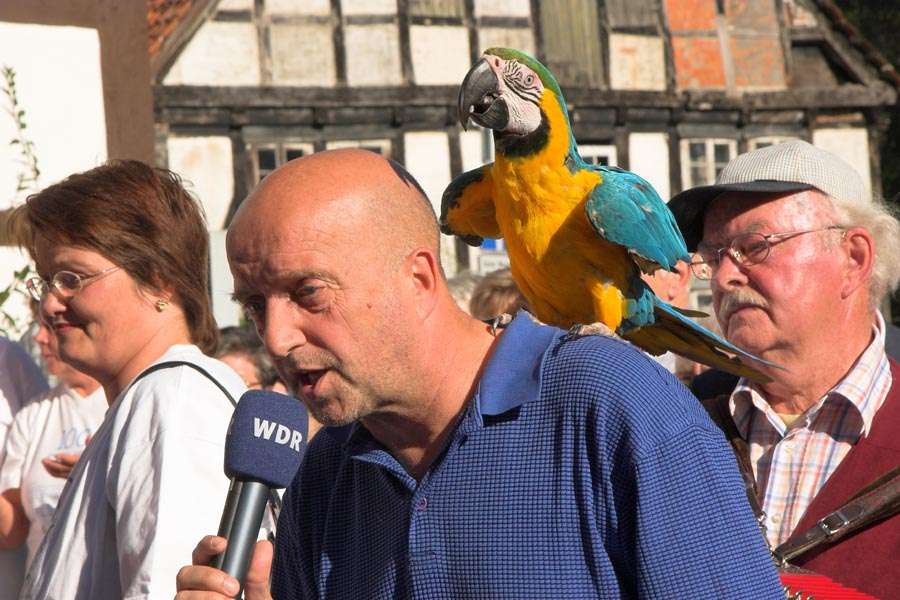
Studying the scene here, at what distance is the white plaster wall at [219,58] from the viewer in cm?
1659

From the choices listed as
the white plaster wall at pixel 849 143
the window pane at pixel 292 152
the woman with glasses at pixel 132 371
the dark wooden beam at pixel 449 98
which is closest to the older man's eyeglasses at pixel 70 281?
the woman with glasses at pixel 132 371

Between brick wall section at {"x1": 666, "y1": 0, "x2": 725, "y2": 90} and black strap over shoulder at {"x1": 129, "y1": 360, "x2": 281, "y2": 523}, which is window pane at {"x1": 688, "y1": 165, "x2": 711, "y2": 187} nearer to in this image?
brick wall section at {"x1": 666, "y1": 0, "x2": 725, "y2": 90}

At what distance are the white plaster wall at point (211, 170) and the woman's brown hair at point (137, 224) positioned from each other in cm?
1361

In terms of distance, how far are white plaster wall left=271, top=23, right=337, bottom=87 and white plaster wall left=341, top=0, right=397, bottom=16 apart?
36 centimetres

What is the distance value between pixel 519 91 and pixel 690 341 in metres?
0.70

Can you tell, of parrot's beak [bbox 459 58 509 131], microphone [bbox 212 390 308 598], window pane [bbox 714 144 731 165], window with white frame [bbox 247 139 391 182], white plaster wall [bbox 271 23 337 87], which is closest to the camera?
microphone [bbox 212 390 308 598]

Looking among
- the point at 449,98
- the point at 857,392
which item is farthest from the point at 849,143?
the point at 857,392

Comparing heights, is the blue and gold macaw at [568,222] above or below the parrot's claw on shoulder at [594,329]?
above

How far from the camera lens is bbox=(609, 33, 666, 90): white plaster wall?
63.7 feet

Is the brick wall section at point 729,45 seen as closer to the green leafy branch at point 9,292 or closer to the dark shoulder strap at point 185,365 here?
the green leafy branch at point 9,292

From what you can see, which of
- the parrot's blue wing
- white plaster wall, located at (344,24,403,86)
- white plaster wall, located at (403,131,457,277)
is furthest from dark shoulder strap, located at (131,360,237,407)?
white plaster wall, located at (403,131,457,277)

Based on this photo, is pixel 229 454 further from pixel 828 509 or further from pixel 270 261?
pixel 828 509

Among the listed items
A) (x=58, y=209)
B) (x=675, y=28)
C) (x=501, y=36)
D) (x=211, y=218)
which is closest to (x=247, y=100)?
(x=211, y=218)

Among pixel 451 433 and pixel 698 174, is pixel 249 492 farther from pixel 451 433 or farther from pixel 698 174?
pixel 698 174
